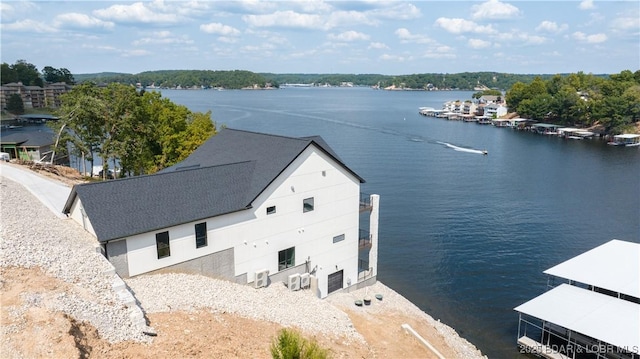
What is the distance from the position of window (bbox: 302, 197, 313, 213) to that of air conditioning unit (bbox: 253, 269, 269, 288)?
454cm

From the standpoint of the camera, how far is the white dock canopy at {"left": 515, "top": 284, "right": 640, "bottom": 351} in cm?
2348

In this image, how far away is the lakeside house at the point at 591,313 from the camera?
79.2ft

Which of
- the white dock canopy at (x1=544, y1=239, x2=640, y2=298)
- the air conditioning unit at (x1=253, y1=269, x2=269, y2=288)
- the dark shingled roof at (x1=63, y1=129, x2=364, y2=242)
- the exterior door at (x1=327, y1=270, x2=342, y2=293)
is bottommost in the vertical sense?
the exterior door at (x1=327, y1=270, x2=342, y2=293)

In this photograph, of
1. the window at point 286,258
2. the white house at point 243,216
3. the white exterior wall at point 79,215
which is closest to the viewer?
the white house at point 243,216

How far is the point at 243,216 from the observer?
982 inches

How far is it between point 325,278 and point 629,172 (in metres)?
72.7

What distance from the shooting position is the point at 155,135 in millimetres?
49844

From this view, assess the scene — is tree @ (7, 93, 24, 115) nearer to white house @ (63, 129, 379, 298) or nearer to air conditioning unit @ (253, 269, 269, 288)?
white house @ (63, 129, 379, 298)

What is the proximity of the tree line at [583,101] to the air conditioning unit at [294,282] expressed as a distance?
125 m

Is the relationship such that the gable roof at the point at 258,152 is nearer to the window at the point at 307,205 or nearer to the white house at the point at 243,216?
the white house at the point at 243,216

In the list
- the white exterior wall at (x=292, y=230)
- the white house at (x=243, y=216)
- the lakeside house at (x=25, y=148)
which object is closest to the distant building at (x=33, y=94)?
the lakeside house at (x=25, y=148)

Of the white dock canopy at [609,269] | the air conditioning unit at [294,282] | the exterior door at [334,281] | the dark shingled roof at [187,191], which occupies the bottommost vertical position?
the exterior door at [334,281]

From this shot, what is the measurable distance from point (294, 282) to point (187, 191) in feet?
27.5

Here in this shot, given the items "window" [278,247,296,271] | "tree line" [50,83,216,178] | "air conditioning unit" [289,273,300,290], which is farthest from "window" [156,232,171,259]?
"tree line" [50,83,216,178]
